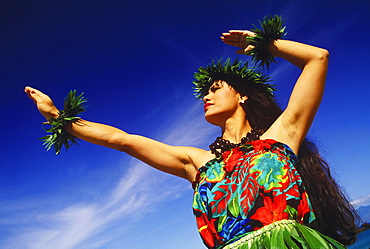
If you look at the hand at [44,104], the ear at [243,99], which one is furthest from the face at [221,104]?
the hand at [44,104]

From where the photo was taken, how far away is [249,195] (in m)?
2.05

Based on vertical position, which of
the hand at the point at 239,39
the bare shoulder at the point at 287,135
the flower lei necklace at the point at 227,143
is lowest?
the bare shoulder at the point at 287,135

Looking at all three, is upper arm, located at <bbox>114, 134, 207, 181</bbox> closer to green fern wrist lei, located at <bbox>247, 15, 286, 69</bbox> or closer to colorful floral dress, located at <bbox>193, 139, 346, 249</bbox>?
colorful floral dress, located at <bbox>193, 139, 346, 249</bbox>

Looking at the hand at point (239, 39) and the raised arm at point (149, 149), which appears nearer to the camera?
the raised arm at point (149, 149)

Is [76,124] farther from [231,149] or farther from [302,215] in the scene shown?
[302,215]

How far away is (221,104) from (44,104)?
6.02ft

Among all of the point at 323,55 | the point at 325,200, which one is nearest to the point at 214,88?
the point at 323,55

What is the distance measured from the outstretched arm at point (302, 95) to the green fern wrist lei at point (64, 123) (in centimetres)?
188

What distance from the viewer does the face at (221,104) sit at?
2.80 meters

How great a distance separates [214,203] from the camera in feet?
7.09

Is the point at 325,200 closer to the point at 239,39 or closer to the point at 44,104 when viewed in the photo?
the point at 239,39

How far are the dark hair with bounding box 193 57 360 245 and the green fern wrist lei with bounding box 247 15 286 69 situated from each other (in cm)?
38

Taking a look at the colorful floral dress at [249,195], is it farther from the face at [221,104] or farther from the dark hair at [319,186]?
the face at [221,104]

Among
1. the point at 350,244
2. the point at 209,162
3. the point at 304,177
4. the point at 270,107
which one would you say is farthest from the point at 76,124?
the point at 350,244
